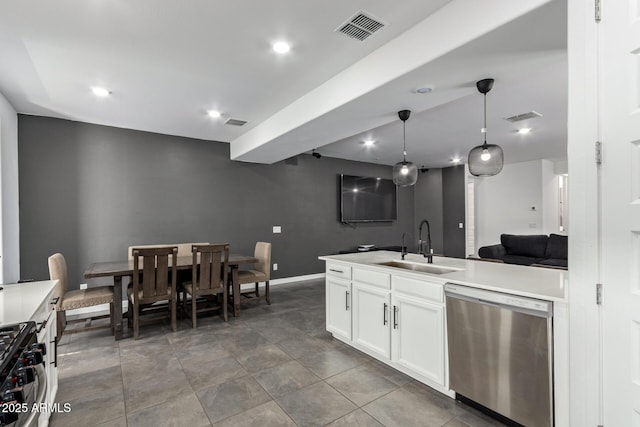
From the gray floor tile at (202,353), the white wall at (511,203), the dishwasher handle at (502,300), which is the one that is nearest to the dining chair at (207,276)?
the gray floor tile at (202,353)

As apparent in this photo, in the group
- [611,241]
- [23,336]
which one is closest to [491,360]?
[611,241]

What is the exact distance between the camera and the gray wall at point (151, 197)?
13.4 ft

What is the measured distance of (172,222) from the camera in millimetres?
4941

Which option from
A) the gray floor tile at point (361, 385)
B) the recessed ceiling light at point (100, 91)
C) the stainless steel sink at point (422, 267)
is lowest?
the gray floor tile at point (361, 385)

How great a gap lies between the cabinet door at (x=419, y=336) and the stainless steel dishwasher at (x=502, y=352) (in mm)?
96

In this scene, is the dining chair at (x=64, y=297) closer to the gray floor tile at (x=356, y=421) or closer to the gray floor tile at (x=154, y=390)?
the gray floor tile at (x=154, y=390)

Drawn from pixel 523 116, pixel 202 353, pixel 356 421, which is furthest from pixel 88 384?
pixel 523 116

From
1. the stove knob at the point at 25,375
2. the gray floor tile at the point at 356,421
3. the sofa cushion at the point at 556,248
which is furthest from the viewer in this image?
the sofa cushion at the point at 556,248

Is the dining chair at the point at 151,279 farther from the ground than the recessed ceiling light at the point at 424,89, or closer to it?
closer to it

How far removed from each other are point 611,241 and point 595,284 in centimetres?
21

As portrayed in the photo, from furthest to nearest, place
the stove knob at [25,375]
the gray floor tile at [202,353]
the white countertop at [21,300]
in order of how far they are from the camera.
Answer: the gray floor tile at [202,353], the white countertop at [21,300], the stove knob at [25,375]

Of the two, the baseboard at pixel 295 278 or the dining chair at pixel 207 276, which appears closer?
the dining chair at pixel 207 276

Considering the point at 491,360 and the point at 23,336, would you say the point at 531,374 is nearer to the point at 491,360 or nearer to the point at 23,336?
the point at 491,360

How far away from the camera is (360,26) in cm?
222
